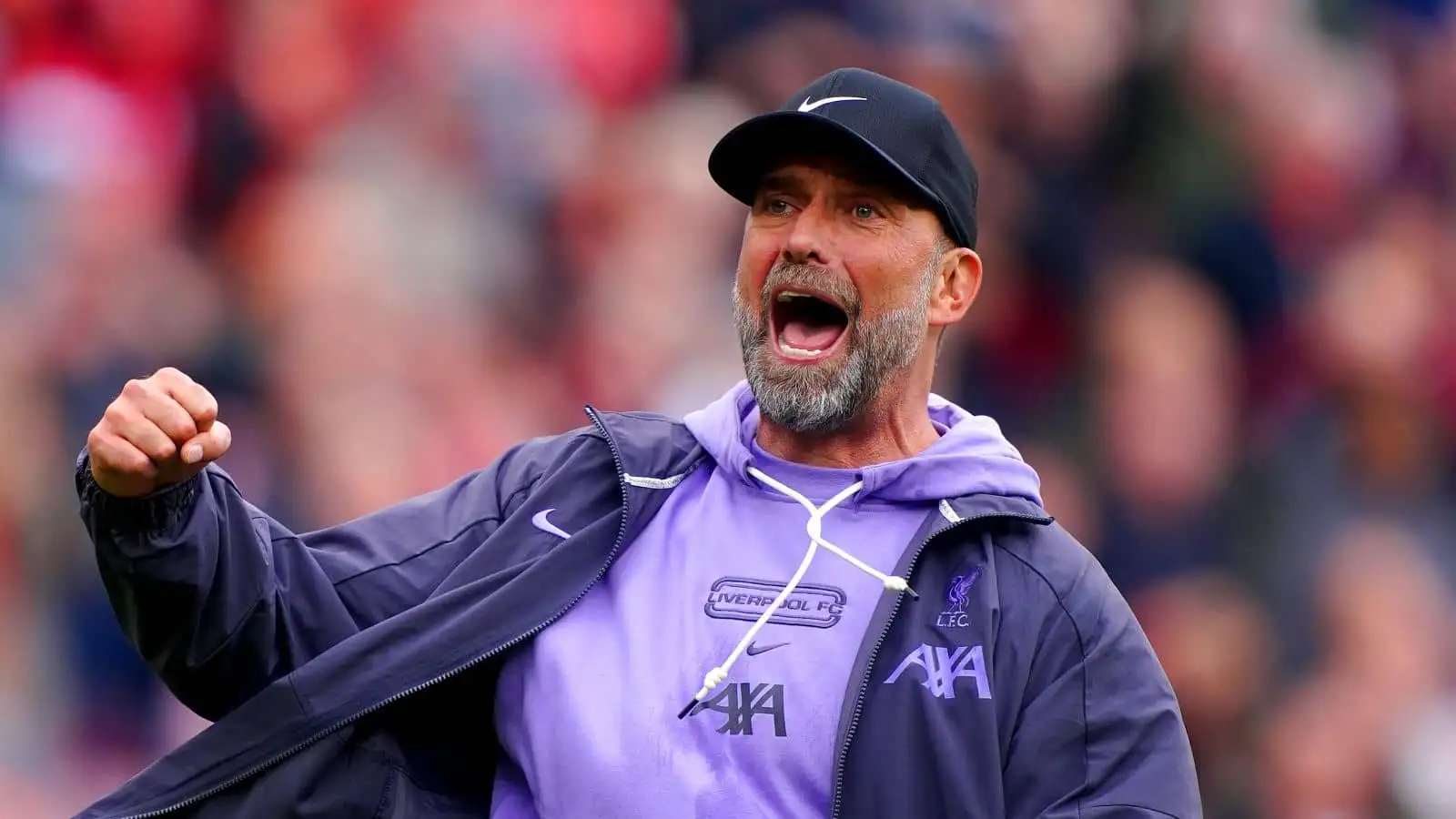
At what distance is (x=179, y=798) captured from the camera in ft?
8.66

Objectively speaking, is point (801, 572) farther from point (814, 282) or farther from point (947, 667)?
point (814, 282)

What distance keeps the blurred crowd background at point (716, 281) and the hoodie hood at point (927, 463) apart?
181 cm

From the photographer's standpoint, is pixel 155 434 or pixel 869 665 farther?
pixel 869 665

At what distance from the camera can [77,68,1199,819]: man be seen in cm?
260

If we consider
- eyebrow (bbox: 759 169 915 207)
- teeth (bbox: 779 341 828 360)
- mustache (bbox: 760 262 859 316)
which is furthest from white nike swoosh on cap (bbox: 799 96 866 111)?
teeth (bbox: 779 341 828 360)

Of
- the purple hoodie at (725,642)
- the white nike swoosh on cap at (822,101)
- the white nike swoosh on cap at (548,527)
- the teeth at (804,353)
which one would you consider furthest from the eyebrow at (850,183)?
the white nike swoosh on cap at (548,527)

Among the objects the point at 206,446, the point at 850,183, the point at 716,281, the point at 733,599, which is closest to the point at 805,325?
the point at 850,183

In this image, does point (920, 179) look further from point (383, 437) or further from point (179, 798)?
point (383, 437)

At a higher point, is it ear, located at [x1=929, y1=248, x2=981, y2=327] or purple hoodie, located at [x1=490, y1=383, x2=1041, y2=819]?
ear, located at [x1=929, y1=248, x2=981, y2=327]

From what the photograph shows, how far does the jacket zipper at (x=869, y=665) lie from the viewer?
261cm

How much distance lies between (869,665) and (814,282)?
2.11 feet

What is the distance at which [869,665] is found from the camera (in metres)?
2.66

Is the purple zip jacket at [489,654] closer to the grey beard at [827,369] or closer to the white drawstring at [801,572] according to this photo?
the white drawstring at [801,572]

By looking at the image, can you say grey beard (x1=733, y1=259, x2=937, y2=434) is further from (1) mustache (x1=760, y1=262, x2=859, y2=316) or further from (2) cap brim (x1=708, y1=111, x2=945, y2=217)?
(2) cap brim (x1=708, y1=111, x2=945, y2=217)
